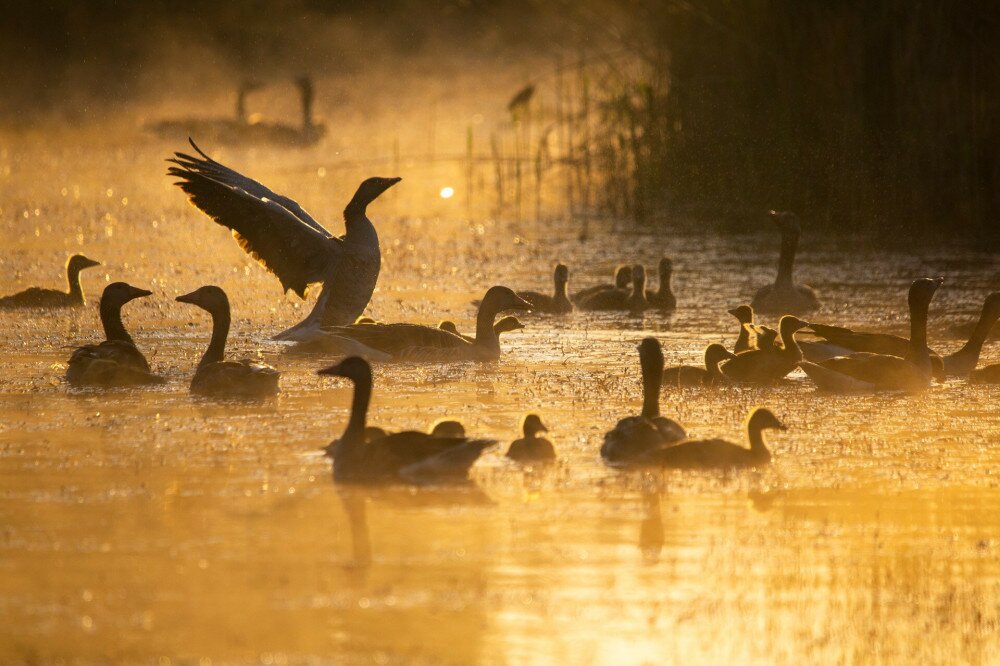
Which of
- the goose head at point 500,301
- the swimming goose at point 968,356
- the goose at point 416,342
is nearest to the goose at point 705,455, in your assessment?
the swimming goose at point 968,356

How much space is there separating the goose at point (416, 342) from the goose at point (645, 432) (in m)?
3.37

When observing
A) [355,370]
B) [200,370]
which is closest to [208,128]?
[200,370]

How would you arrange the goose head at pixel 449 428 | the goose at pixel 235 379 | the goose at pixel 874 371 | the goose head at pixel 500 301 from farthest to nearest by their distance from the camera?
1. the goose head at pixel 500 301
2. the goose at pixel 874 371
3. the goose at pixel 235 379
4. the goose head at pixel 449 428

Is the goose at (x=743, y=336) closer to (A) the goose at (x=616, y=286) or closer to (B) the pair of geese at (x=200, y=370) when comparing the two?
(A) the goose at (x=616, y=286)

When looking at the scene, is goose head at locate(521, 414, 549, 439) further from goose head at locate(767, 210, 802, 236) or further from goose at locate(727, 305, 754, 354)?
goose head at locate(767, 210, 802, 236)

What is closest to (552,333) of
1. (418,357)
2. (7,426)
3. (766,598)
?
(418,357)

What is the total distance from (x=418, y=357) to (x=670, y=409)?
2.64 metres

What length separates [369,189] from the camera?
48.2ft

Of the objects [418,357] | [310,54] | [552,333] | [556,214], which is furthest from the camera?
[310,54]

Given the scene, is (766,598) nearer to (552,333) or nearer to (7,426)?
(7,426)

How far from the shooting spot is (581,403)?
11.4 meters

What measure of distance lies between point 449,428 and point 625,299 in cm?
693

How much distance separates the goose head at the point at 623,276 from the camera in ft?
58.4

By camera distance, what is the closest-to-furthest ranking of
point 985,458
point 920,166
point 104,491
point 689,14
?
point 104,491 → point 985,458 → point 920,166 → point 689,14
